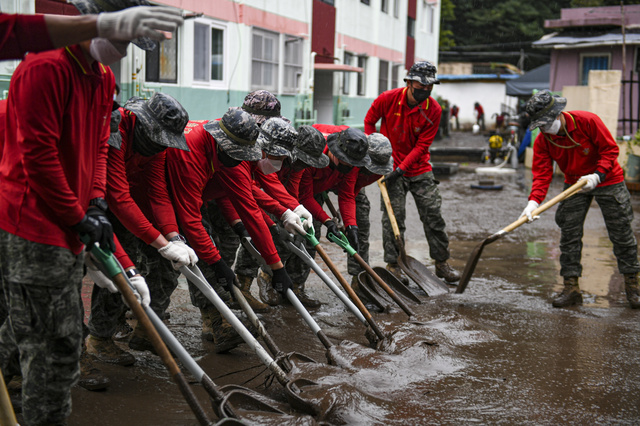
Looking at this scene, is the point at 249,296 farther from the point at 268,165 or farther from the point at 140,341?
the point at 140,341

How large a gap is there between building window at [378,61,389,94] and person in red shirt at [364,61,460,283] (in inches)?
626

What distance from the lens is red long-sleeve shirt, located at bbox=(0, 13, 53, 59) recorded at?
2.21 meters

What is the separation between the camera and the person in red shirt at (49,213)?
8.11 feet

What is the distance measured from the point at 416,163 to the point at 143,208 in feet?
11.3

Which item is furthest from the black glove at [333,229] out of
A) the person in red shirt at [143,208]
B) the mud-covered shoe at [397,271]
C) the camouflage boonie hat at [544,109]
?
the camouflage boonie hat at [544,109]

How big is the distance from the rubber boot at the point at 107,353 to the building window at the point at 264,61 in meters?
10.1

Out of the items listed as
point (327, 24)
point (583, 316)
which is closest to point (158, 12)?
point (583, 316)

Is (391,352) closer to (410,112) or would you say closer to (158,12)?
(158,12)

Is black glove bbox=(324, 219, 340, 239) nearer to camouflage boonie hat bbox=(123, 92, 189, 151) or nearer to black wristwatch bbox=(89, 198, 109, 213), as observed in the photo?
camouflage boonie hat bbox=(123, 92, 189, 151)

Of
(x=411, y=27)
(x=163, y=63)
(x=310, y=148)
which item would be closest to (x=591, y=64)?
(x=411, y=27)

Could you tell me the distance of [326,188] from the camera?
19.1 ft

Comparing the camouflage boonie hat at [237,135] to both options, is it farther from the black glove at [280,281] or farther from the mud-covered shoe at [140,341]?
the mud-covered shoe at [140,341]

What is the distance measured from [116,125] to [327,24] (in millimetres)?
14248

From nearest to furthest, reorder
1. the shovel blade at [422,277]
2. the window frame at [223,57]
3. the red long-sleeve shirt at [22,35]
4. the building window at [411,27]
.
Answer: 1. the red long-sleeve shirt at [22,35]
2. the shovel blade at [422,277]
3. the window frame at [223,57]
4. the building window at [411,27]
